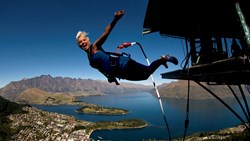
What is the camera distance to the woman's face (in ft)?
20.6

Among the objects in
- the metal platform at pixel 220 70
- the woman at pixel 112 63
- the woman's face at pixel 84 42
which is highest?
the woman's face at pixel 84 42

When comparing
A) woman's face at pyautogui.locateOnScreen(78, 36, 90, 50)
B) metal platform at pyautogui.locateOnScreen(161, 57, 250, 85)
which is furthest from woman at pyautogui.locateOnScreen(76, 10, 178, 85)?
metal platform at pyautogui.locateOnScreen(161, 57, 250, 85)

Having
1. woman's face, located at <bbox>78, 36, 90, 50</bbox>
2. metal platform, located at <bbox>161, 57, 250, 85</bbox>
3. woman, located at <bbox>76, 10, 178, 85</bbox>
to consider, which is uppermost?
woman's face, located at <bbox>78, 36, 90, 50</bbox>

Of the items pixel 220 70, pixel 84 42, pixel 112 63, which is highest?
pixel 84 42

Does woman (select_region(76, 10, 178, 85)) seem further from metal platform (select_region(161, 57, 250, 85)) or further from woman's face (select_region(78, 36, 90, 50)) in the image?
metal platform (select_region(161, 57, 250, 85))

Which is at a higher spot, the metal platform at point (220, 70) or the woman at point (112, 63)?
the woman at point (112, 63)

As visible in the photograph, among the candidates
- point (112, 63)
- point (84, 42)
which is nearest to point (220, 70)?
point (112, 63)

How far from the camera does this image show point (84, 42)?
20.7 feet

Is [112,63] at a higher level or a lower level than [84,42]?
lower

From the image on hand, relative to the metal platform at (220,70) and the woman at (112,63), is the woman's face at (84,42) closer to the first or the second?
the woman at (112,63)

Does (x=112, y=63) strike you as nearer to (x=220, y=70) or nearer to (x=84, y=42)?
(x=84, y=42)

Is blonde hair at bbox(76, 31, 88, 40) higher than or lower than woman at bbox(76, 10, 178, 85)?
higher

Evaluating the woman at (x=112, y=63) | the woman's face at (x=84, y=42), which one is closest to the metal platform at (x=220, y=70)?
the woman at (x=112, y=63)

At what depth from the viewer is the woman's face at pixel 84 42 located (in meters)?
6.29
